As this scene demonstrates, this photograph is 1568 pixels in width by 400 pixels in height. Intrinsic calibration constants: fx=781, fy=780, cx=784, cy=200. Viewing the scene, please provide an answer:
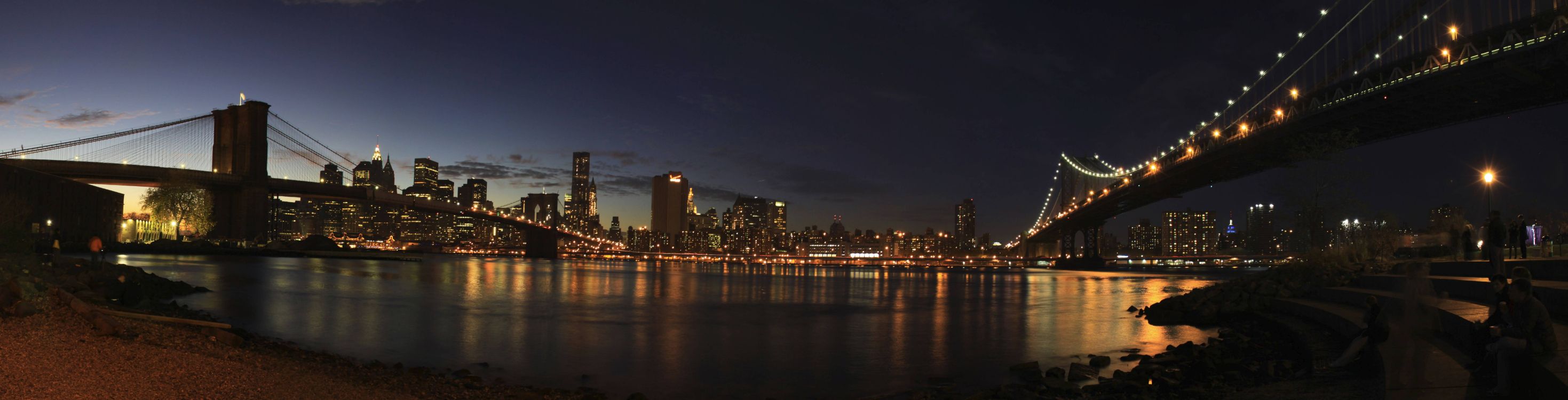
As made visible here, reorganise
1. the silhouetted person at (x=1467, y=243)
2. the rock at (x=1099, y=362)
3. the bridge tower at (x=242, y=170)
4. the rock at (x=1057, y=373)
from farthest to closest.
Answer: the bridge tower at (x=242, y=170)
the silhouetted person at (x=1467, y=243)
the rock at (x=1099, y=362)
the rock at (x=1057, y=373)

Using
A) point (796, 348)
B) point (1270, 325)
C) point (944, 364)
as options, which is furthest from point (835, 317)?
point (1270, 325)

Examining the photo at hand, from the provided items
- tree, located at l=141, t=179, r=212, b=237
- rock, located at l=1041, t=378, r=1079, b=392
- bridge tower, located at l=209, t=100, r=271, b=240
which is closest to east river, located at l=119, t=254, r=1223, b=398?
rock, located at l=1041, t=378, r=1079, b=392

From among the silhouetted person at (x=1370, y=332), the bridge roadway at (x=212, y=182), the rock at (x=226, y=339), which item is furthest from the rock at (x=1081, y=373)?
the bridge roadway at (x=212, y=182)

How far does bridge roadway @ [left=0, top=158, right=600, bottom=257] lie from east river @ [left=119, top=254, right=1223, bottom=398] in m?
22.4

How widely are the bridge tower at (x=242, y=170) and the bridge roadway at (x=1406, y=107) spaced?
66211 mm

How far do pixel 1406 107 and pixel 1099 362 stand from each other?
2441 cm

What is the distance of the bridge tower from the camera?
60031 millimetres

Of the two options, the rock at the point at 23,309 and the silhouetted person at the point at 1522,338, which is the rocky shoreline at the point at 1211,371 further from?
the rock at the point at 23,309

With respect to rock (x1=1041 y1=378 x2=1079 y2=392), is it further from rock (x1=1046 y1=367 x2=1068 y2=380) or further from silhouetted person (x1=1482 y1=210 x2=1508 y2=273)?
silhouetted person (x1=1482 y1=210 x2=1508 y2=273)

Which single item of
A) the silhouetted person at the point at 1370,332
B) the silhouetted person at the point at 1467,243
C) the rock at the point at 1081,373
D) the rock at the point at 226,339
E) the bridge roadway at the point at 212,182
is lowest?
the rock at the point at 1081,373

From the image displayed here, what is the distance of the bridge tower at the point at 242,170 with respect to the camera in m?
60.0

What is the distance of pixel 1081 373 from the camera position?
11.2 meters

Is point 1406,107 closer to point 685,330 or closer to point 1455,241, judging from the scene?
point 1455,241

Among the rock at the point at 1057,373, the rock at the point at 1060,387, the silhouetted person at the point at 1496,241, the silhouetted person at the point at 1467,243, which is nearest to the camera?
the rock at the point at 1060,387
